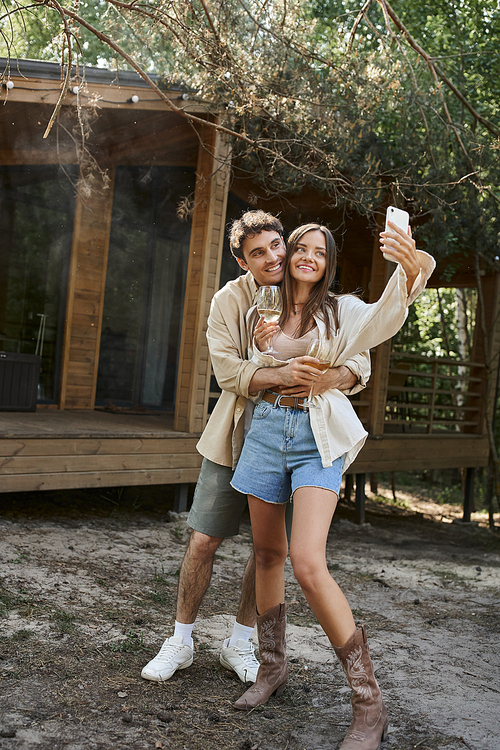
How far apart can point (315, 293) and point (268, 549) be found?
971mm

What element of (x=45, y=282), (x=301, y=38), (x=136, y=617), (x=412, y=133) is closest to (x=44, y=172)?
(x=45, y=282)

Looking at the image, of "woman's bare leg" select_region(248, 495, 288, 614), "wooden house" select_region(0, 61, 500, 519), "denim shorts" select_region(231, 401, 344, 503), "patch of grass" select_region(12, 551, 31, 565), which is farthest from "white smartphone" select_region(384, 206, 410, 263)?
"wooden house" select_region(0, 61, 500, 519)

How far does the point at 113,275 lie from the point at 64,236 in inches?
28.7

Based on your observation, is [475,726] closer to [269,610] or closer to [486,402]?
[269,610]

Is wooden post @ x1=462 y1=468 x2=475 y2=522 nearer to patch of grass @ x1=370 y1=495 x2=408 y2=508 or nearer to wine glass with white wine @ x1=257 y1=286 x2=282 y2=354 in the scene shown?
patch of grass @ x1=370 y1=495 x2=408 y2=508

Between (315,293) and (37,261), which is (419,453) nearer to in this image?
(37,261)

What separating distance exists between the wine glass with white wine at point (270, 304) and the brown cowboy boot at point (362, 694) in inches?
43.8

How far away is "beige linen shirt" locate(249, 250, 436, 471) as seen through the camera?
212 cm

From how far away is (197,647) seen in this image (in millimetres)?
2975

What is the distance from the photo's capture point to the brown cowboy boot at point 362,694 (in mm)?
2061

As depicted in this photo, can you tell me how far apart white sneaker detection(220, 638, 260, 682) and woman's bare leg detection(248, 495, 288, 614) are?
317 mm

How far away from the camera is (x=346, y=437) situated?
7.32 feet

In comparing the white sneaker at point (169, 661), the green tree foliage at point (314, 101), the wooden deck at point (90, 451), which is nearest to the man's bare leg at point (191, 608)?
the white sneaker at point (169, 661)

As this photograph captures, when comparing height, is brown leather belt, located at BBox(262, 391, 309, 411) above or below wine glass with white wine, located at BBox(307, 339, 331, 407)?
below
